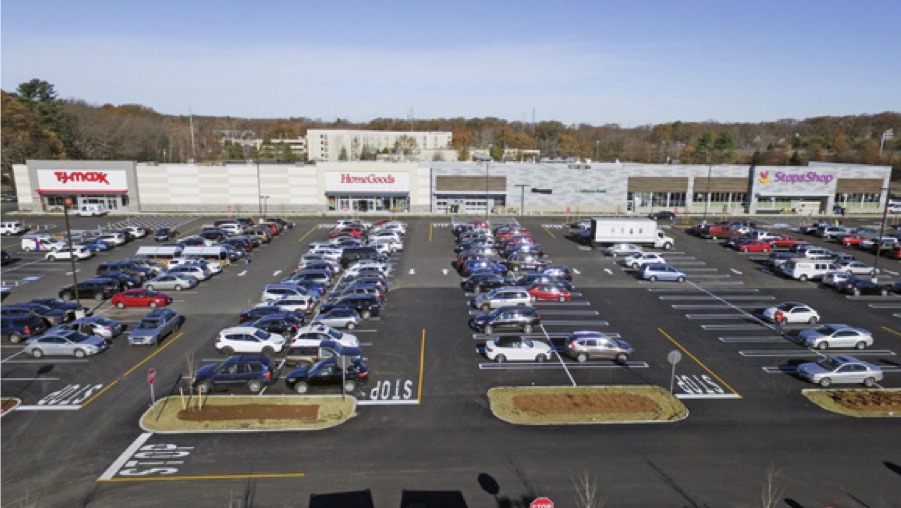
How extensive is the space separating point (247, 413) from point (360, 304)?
36.7ft

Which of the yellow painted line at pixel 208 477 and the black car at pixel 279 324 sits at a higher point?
the black car at pixel 279 324

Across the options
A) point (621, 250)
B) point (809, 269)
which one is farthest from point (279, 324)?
point (809, 269)

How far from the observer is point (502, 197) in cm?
7319

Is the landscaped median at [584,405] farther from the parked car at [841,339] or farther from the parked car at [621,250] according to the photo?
the parked car at [621,250]

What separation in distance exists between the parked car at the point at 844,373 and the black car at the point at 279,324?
23319 millimetres

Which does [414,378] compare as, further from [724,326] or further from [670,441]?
[724,326]

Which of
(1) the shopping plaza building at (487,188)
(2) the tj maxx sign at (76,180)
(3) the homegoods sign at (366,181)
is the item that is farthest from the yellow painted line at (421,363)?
(2) the tj maxx sign at (76,180)

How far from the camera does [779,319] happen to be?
29.9 m

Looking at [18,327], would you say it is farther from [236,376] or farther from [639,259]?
[639,259]

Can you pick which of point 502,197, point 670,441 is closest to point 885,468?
point 670,441

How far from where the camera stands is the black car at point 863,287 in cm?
3559

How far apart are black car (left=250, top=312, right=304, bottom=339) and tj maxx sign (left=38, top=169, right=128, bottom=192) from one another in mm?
51110

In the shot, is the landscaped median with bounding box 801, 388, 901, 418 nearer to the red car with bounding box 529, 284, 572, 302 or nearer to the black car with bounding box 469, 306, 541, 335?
the black car with bounding box 469, 306, 541, 335

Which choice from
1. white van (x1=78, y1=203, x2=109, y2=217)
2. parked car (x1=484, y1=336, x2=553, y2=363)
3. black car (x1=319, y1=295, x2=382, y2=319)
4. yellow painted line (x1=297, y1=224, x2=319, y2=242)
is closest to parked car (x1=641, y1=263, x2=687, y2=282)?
parked car (x1=484, y1=336, x2=553, y2=363)
